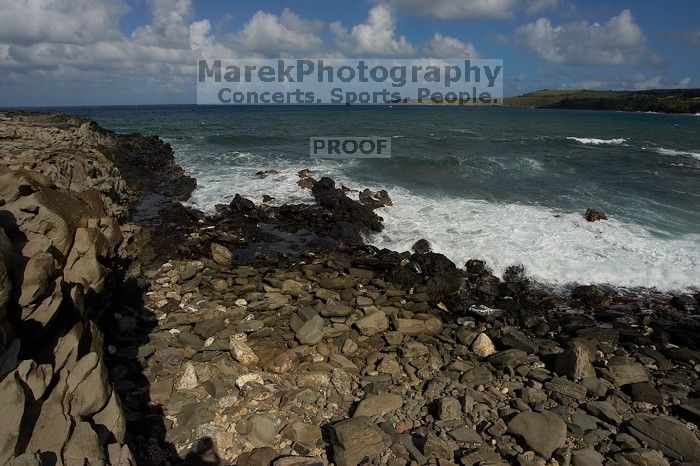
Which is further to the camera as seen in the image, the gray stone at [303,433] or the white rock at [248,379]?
the white rock at [248,379]

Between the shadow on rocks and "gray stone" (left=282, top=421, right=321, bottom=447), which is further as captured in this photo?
"gray stone" (left=282, top=421, right=321, bottom=447)

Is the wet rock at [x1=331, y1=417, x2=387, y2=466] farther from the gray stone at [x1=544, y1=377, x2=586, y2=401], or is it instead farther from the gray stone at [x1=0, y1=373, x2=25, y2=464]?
the gray stone at [x1=0, y1=373, x2=25, y2=464]

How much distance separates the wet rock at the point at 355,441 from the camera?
6.23 m

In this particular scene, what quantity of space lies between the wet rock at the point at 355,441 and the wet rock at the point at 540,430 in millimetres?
2191

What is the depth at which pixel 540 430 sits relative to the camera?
6.76 metres

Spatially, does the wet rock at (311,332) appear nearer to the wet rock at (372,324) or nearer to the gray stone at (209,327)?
the wet rock at (372,324)

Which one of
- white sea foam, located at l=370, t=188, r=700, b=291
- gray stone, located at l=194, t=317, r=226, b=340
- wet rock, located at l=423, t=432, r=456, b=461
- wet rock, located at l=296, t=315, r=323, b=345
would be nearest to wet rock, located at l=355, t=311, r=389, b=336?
wet rock, located at l=296, t=315, r=323, b=345

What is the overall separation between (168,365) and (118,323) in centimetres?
196

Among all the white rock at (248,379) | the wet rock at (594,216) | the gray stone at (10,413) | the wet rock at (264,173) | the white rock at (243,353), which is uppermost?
the wet rock at (264,173)

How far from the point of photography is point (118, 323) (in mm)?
9359

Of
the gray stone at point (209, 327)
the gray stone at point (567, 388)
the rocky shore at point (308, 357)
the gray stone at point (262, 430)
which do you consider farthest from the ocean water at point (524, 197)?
the gray stone at point (262, 430)

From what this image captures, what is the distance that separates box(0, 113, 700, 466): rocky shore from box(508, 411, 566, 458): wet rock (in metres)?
0.03

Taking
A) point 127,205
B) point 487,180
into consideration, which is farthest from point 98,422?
point 487,180

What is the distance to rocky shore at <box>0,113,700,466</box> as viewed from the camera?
230 inches
